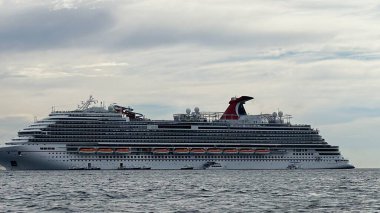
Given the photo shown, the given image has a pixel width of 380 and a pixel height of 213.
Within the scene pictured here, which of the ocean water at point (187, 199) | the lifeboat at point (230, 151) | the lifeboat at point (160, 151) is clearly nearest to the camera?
the ocean water at point (187, 199)

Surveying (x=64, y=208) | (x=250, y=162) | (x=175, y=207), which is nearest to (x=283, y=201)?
(x=175, y=207)

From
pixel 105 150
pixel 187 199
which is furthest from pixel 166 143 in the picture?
pixel 187 199

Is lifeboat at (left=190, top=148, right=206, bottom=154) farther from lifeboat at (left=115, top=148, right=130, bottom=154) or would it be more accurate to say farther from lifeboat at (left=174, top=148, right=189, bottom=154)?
lifeboat at (left=115, top=148, right=130, bottom=154)

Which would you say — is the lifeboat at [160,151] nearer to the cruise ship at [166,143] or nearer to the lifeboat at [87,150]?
the cruise ship at [166,143]

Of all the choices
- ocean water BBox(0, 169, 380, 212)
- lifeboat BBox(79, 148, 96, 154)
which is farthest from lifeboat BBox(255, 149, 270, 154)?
ocean water BBox(0, 169, 380, 212)

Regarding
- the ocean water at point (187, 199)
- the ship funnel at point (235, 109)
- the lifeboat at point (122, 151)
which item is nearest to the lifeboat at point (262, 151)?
the ship funnel at point (235, 109)

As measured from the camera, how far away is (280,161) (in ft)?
577

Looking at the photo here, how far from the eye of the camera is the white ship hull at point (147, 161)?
153 meters

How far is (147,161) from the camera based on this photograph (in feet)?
535

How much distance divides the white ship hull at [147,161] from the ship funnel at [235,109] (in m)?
13.6

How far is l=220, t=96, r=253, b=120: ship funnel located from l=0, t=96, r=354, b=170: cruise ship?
0.75 ft

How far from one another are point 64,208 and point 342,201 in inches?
910

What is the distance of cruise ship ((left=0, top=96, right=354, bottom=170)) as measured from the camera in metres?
156

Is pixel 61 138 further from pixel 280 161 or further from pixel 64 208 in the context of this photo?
pixel 64 208
